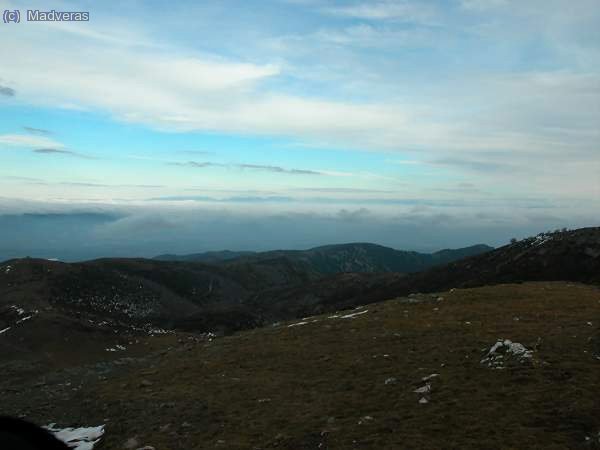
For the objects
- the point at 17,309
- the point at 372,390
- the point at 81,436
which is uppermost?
the point at 372,390

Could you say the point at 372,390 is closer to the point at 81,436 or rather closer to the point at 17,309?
the point at 81,436

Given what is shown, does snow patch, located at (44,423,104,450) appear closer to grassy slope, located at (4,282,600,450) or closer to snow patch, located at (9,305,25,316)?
grassy slope, located at (4,282,600,450)

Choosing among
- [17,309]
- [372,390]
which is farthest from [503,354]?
[17,309]

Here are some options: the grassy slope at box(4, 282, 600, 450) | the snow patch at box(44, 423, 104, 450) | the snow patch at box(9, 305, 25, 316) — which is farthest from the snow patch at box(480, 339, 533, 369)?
the snow patch at box(9, 305, 25, 316)

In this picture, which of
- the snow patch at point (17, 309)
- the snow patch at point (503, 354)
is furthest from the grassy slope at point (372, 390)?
the snow patch at point (17, 309)

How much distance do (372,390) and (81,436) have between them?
13.1m

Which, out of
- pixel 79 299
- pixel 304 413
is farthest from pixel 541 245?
pixel 79 299

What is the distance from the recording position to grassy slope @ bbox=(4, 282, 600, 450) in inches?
611

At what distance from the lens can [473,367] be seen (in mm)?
21641

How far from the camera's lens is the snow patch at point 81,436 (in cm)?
1967

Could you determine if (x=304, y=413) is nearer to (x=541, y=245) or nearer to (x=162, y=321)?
(x=541, y=245)

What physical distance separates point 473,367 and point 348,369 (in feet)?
21.9

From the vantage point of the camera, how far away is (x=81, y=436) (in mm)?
20891

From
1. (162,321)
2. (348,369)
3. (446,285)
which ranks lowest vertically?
(162,321)
